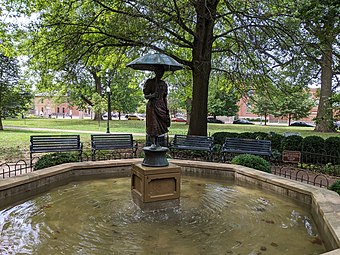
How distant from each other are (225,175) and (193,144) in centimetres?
316

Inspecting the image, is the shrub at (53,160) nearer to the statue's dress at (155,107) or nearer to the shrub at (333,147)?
the statue's dress at (155,107)

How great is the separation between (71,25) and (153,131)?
8.27m

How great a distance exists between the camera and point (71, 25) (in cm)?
1168

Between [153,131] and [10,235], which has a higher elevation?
[153,131]

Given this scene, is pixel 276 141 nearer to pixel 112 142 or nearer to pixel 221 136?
pixel 221 136

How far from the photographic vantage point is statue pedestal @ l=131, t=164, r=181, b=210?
5098 millimetres

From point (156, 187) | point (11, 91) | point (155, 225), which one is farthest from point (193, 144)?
point (11, 91)

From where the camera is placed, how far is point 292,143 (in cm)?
1070

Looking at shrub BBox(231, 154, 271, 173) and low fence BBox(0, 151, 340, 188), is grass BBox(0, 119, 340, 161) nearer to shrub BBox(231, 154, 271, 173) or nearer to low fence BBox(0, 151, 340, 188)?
low fence BBox(0, 151, 340, 188)

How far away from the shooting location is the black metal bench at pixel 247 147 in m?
9.68

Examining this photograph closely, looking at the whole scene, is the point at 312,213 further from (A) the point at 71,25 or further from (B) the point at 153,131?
(A) the point at 71,25

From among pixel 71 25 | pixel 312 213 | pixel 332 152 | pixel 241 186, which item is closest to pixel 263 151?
pixel 332 152

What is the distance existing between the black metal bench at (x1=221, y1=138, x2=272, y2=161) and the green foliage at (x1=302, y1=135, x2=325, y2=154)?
1603mm

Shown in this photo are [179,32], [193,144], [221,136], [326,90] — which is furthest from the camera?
[326,90]
